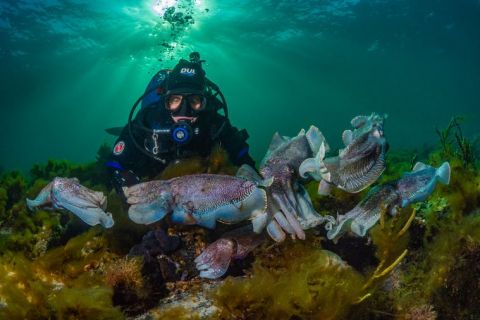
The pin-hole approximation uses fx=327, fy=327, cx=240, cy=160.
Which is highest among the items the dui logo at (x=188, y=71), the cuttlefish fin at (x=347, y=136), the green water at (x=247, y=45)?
the cuttlefish fin at (x=347, y=136)

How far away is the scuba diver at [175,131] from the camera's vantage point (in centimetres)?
514

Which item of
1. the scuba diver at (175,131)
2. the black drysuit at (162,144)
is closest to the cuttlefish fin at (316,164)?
the black drysuit at (162,144)

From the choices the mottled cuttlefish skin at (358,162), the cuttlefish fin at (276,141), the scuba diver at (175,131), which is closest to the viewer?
the mottled cuttlefish skin at (358,162)

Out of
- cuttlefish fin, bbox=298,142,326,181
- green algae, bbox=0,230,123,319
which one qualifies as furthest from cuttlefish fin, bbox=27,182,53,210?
cuttlefish fin, bbox=298,142,326,181

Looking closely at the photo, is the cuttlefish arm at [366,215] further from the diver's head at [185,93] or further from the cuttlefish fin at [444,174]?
the diver's head at [185,93]

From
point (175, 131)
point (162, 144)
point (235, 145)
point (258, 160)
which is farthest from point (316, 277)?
point (258, 160)

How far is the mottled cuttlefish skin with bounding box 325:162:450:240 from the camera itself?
257 centimetres

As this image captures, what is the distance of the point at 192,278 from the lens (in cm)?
310

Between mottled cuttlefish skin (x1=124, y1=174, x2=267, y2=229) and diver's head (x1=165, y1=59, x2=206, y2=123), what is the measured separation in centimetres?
278

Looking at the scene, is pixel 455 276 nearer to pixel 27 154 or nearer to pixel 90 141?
pixel 27 154

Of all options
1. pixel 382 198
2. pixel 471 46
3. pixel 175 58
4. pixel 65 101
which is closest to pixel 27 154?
pixel 65 101

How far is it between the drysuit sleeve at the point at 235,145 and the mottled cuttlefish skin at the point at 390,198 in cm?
321

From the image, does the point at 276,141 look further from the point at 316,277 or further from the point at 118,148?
the point at 118,148

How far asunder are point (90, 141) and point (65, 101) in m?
134
